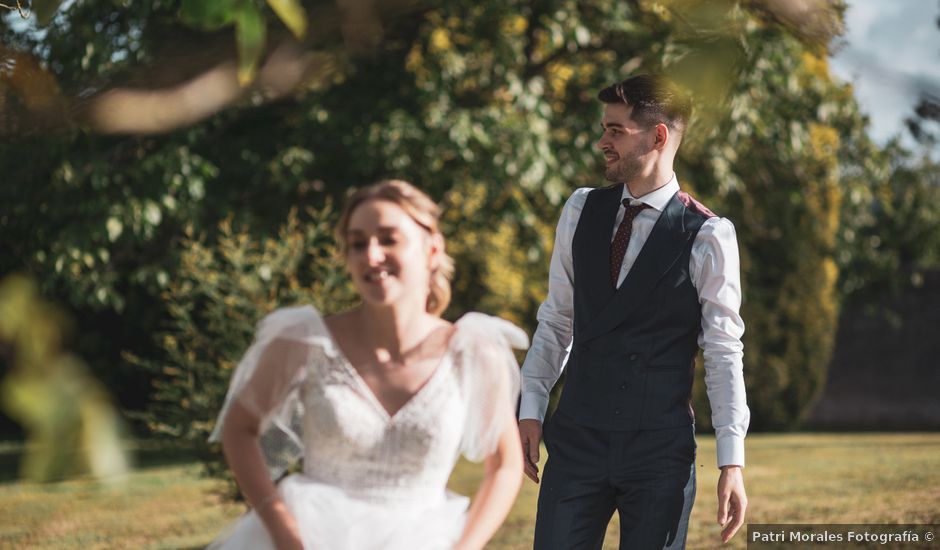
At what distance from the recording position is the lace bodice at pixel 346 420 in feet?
7.54

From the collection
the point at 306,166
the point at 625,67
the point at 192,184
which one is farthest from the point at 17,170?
the point at 625,67

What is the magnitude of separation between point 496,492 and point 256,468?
0.51 meters

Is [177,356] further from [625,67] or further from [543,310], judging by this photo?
[625,67]

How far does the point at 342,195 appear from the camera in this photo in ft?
33.2

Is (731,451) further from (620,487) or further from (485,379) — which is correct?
(485,379)

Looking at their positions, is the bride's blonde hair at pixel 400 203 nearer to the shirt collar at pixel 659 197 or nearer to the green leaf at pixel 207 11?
the shirt collar at pixel 659 197

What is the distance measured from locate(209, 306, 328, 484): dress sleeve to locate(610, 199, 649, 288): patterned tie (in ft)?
3.59

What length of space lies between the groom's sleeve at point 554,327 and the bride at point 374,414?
2.80 ft

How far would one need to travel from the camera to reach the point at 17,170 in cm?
490

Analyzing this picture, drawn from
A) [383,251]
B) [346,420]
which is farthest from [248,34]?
[346,420]

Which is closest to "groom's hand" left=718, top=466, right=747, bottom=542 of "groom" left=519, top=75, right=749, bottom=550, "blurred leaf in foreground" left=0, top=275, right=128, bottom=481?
"groom" left=519, top=75, right=749, bottom=550

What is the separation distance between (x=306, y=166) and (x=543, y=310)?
6.73 metres

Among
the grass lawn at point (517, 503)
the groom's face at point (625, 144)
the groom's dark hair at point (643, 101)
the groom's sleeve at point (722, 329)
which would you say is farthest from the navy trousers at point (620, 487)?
the grass lawn at point (517, 503)

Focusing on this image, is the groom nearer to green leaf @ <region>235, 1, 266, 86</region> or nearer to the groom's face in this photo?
the groom's face
